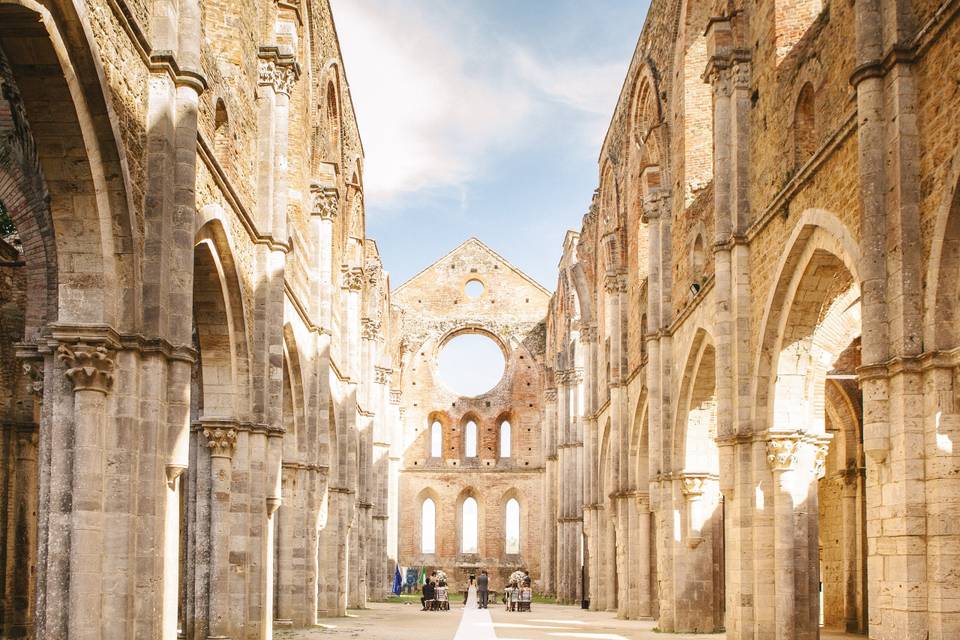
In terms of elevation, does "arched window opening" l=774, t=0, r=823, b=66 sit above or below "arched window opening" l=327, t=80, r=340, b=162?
below

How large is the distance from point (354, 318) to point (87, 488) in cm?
1970

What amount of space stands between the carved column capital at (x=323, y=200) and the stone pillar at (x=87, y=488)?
45.0 ft

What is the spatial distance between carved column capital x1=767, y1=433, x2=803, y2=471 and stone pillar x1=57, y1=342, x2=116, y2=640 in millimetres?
9138

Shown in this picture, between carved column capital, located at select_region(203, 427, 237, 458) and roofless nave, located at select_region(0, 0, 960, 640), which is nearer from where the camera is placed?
roofless nave, located at select_region(0, 0, 960, 640)

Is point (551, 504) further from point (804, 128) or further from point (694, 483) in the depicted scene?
point (804, 128)

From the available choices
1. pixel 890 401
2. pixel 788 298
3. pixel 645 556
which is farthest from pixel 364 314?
pixel 890 401

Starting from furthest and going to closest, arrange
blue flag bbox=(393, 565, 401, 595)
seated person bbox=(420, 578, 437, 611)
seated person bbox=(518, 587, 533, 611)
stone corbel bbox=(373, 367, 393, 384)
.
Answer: blue flag bbox=(393, 565, 401, 595), stone corbel bbox=(373, 367, 393, 384), seated person bbox=(420, 578, 437, 611), seated person bbox=(518, 587, 533, 611)

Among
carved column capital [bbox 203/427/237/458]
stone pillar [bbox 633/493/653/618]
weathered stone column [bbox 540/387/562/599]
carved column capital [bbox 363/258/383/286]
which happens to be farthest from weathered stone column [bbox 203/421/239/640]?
weathered stone column [bbox 540/387/562/599]

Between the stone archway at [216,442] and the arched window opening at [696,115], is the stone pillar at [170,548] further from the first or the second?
the arched window opening at [696,115]

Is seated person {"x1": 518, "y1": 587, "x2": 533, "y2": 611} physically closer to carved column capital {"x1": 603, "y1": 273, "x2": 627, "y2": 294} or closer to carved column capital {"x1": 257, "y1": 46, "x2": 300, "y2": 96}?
carved column capital {"x1": 603, "y1": 273, "x2": 627, "y2": 294}

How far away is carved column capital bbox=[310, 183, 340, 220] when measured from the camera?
77.5 ft

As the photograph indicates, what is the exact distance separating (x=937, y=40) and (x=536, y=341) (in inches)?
1552

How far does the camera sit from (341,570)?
27.2 m

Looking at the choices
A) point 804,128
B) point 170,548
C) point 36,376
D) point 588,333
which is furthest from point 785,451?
point 588,333
